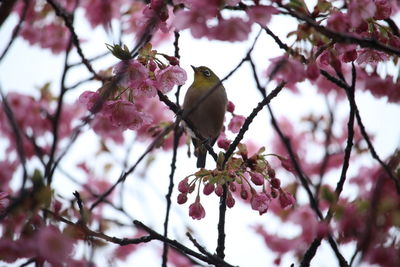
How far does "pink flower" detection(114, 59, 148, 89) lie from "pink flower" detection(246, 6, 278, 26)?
746 mm

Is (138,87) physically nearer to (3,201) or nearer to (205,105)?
(3,201)

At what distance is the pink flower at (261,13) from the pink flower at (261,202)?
3.69ft

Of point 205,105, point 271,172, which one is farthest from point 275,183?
point 205,105

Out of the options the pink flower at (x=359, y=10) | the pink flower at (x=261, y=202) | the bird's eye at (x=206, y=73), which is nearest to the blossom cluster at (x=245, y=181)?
the pink flower at (x=261, y=202)

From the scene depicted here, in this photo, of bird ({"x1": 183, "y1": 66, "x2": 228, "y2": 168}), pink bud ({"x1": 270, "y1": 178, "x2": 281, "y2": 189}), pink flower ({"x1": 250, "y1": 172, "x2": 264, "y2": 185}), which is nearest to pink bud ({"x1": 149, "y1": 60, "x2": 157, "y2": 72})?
pink flower ({"x1": 250, "y1": 172, "x2": 264, "y2": 185})

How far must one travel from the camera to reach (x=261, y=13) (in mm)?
2270

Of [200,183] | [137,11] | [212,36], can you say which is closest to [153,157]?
[137,11]

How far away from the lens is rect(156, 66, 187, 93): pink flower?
2.96m

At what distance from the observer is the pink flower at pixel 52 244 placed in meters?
2.11

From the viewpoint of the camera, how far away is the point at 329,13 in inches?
97.0

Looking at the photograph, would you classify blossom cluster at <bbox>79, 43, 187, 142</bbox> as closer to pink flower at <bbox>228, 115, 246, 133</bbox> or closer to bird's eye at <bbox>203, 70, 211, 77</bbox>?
pink flower at <bbox>228, 115, 246, 133</bbox>

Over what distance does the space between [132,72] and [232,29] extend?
0.66 metres

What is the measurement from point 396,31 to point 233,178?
1.23 metres

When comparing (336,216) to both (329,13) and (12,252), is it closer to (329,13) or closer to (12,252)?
(329,13)
